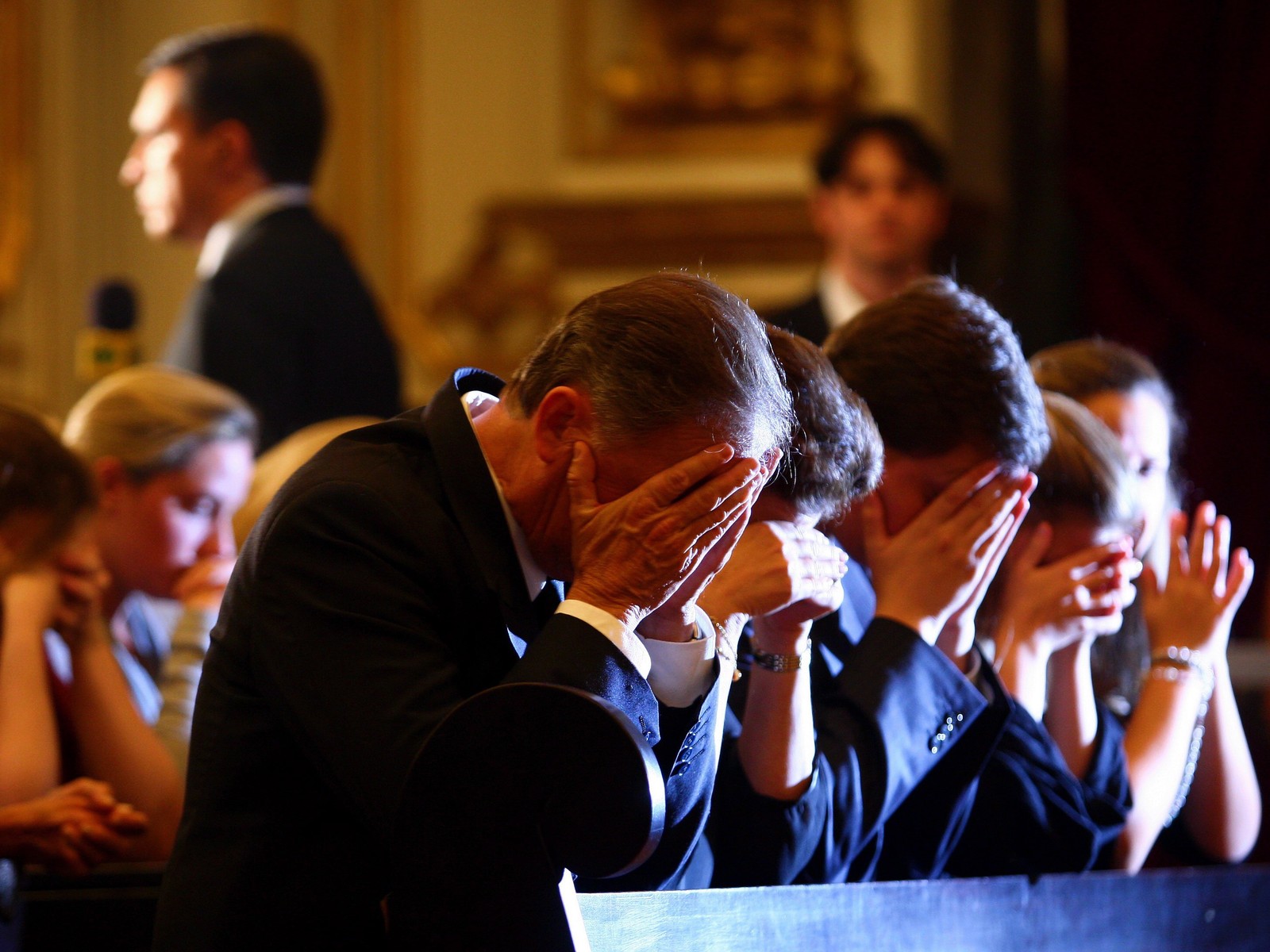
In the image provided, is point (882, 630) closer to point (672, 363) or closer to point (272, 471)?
point (672, 363)

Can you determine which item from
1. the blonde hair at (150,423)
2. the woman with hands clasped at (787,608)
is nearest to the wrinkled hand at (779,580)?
the woman with hands clasped at (787,608)

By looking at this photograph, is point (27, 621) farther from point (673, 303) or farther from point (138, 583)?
point (673, 303)

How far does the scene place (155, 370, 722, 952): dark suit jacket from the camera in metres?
1.25

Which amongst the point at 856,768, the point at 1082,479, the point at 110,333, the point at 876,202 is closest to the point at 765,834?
the point at 856,768

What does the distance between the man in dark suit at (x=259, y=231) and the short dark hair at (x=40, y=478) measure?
4.33ft

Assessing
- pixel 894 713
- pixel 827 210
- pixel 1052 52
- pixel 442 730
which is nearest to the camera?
pixel 442 730

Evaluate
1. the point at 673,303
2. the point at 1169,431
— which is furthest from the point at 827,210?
the point at 673,303

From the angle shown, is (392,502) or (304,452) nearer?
(392,502)

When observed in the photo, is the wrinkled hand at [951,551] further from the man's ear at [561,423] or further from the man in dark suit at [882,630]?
the man's ear at [561,423]

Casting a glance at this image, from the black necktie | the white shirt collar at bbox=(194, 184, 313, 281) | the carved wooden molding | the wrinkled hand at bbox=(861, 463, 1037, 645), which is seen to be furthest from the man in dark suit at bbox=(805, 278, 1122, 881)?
the carved wooden molding

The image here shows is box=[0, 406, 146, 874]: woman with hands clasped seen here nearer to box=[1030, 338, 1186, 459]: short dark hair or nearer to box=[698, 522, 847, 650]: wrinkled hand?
box=[698, 522, 847, 650]: wrinkled hand

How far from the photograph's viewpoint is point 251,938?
4.35ft

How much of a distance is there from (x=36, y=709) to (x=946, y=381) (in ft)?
3.82

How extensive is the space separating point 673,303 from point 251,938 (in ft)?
2.07
